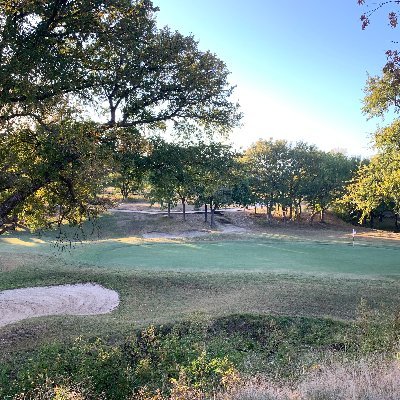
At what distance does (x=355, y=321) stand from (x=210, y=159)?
7224 mm

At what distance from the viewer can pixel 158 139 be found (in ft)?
45.0

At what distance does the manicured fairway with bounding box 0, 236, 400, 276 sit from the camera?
80.9ft

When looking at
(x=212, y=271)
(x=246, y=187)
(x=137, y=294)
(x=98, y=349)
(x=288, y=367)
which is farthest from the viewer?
(x=246, y=187)

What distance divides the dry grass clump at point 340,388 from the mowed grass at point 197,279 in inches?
261

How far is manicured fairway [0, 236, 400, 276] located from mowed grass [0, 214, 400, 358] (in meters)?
0.06

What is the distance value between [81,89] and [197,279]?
11109 millimetres

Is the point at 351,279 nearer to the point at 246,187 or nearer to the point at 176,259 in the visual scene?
the point at 176,259

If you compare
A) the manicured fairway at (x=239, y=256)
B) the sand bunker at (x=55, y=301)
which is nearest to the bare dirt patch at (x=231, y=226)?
the manicured fairway at (x=239, y=256)

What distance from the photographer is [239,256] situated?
28594 millimetres

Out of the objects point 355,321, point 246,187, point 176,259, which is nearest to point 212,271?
point 176,259

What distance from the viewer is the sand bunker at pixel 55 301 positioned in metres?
15.2

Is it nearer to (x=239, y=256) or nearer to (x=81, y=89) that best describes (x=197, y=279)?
(x=239, y=256)

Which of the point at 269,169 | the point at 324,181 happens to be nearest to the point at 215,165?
the point at 269,169

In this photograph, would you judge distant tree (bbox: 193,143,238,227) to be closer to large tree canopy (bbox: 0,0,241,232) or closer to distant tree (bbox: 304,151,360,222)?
large tree canopy (bbox: 0,0,241,232)
